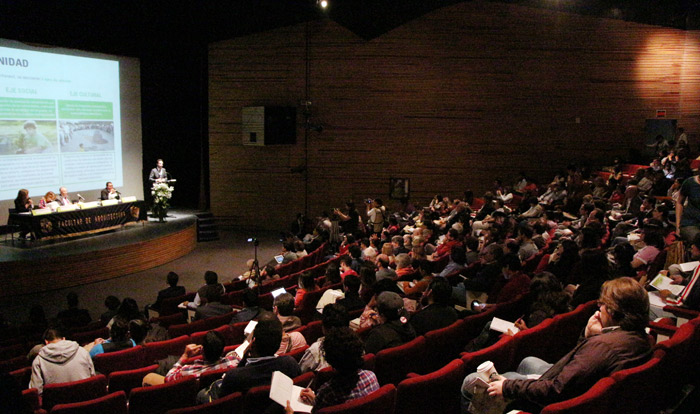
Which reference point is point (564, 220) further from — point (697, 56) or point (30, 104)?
point (30, 104)

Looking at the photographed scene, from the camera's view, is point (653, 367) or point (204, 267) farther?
point (204, 267)

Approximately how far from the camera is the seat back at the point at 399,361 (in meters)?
3.20

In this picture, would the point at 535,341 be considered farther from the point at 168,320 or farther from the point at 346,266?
the point at 168,320

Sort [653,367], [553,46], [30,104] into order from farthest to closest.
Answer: [553,46] < [30,104] < [653,367]

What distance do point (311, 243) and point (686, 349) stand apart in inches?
270

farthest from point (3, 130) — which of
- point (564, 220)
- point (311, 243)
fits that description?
point (564, 220)

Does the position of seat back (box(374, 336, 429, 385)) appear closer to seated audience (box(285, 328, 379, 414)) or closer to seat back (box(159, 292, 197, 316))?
seated audience (box(285, 328, 379, 414))

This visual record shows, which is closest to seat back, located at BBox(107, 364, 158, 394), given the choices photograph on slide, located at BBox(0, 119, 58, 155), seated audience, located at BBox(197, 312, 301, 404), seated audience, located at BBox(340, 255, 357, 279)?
seated audience, located at BBox(197, 312, 301, 404)

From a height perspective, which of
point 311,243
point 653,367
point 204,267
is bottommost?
point 204,267

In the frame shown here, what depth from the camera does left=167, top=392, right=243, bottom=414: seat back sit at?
265 cm

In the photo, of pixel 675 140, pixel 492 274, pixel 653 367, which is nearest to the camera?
pixel 653 367

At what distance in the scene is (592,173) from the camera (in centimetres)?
1198

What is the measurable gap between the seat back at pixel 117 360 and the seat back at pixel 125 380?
53 cm

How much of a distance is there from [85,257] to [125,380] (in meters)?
6.25
